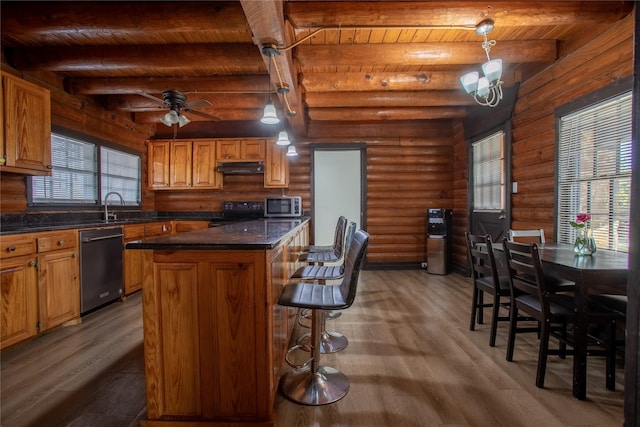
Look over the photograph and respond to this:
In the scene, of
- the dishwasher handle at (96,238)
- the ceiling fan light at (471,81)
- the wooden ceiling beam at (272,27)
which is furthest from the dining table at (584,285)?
the dishwasher handle at (96,238)

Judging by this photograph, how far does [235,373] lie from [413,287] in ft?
10.5

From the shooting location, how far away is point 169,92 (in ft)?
9.25

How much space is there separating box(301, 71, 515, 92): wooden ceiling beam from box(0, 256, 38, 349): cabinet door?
10.6 ft

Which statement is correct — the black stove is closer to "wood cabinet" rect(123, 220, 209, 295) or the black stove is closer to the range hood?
the range hood

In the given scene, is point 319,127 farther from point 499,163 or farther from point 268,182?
point 499,163

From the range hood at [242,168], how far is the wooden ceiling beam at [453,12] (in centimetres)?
291

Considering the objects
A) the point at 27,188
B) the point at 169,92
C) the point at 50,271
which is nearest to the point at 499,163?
the point at 169,92

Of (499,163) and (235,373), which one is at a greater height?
(499,163)

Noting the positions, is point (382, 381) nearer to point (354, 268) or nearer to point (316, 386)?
point (316, 386)

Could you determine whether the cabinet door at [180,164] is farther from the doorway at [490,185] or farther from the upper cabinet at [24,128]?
the doorway at [490,185]

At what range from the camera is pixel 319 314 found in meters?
1.77

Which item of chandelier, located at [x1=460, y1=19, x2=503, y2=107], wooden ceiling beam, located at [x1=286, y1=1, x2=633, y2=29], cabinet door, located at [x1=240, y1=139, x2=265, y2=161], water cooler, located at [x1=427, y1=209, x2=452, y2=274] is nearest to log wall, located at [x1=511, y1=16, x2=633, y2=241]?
wooden ceiling beam, located at [x1=286, y1=1, x2=633, y2=29]

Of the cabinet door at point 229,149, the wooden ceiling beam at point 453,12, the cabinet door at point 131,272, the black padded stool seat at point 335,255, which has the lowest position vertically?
the cabinet door at point 131,272

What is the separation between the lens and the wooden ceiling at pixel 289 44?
93.0 inches
